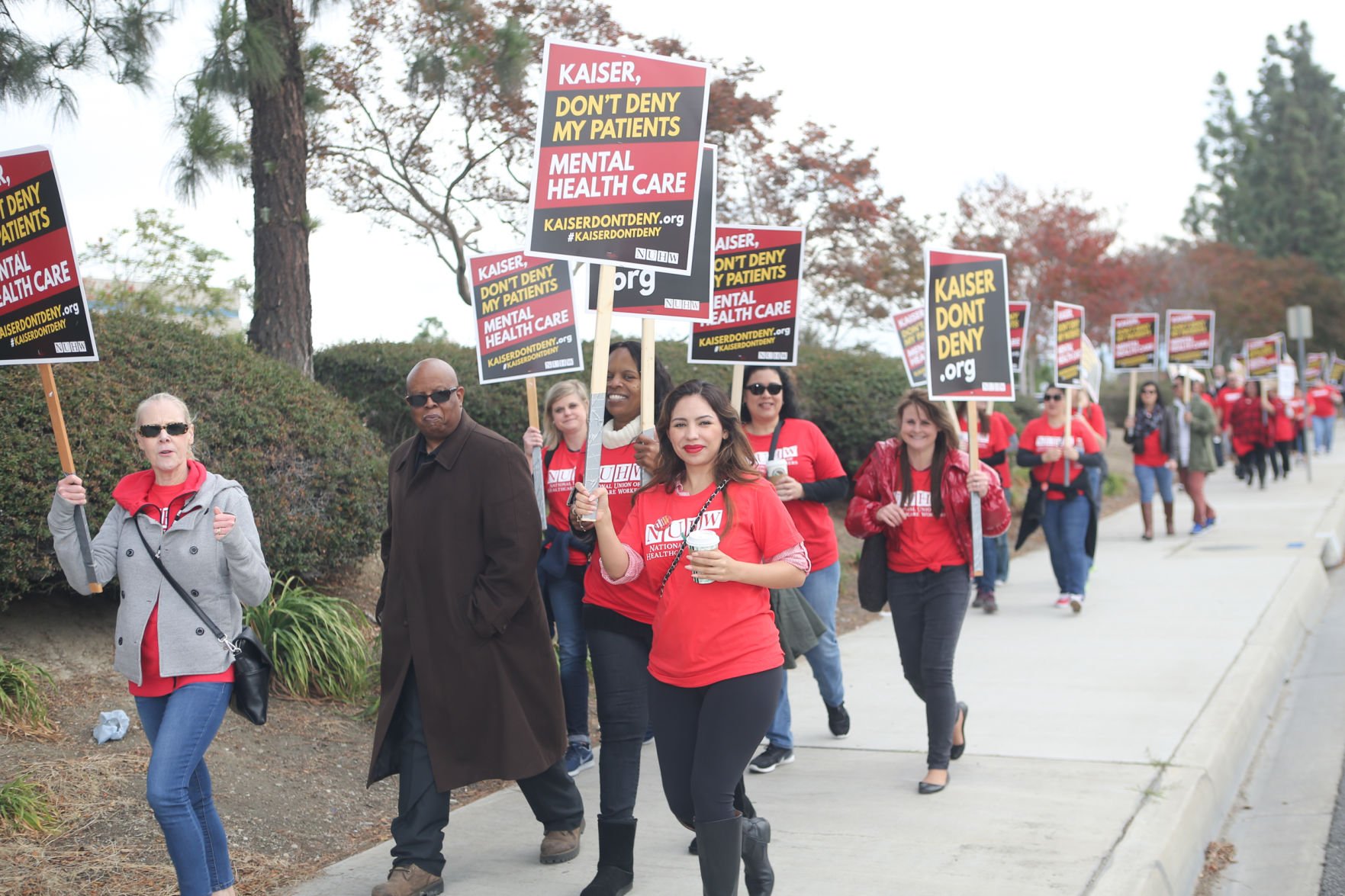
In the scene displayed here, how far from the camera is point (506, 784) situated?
6285 mm

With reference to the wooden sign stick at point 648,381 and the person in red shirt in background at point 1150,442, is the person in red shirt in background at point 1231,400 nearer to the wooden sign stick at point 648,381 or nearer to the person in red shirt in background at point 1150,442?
the person in red shirt in background at point 1150,442

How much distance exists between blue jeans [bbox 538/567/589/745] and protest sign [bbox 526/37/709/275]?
6.21 ft

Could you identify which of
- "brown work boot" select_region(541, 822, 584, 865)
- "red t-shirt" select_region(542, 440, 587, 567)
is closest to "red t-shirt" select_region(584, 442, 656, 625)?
"red t-shirt" select_region(542, 440, 587, 567)

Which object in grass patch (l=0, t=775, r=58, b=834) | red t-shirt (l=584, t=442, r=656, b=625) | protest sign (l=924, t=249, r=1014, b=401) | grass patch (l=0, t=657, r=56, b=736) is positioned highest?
protest sign (l=924, t=249, r=1014, b=401)

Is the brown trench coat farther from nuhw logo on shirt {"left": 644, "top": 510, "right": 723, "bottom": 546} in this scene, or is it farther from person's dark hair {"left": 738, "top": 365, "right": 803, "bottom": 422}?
person's dark hair {"left": 738, "top": 365, "right": 803, "bottom": 422}

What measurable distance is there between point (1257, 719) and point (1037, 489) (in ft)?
12.0

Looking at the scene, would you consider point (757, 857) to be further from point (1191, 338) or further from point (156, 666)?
point (1191, 338)

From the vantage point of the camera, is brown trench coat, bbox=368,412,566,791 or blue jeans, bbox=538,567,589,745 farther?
blue jeans, bbox=538,567,589,745

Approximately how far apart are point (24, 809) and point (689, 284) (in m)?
3.53

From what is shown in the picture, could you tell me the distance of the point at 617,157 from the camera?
15.5 feet

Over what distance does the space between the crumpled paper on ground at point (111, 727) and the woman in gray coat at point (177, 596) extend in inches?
74.2

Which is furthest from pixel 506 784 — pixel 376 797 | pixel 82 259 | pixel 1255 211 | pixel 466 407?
pixel 1255 211

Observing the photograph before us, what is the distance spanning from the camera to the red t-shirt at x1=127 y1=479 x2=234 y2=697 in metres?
4.18

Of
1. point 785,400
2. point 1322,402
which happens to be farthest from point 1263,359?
point 785,400
